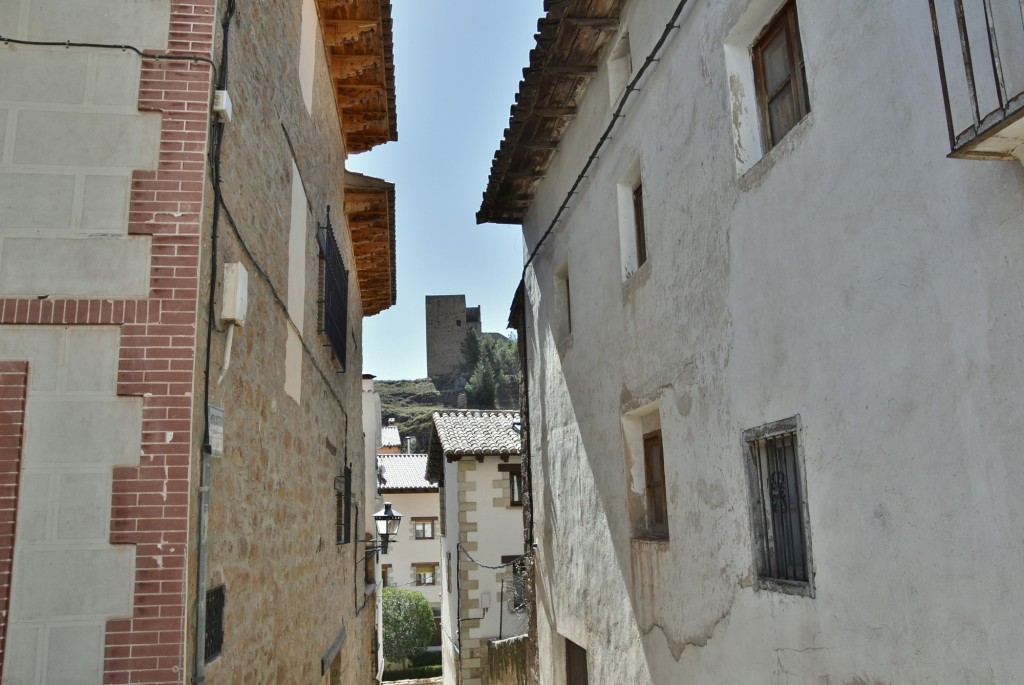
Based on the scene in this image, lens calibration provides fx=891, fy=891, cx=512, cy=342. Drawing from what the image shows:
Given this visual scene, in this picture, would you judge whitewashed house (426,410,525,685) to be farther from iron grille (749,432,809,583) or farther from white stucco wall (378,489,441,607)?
white stucco wall (378,489,441,607)

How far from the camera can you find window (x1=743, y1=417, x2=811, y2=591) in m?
4.80

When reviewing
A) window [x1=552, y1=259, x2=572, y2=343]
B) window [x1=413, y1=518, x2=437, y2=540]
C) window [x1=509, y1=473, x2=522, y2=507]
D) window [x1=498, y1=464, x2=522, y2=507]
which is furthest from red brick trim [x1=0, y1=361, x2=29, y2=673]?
window [x1=413, y1=518, x2=437, y2=540]

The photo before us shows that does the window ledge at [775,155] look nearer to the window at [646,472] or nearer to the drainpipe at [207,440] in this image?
the window at [646,472]

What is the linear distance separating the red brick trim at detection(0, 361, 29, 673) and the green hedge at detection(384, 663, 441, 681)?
28701 mm

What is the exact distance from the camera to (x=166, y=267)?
14.4 feet

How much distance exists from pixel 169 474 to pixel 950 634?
11.4 feet

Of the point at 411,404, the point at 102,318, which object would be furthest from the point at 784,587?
the point at 411,404

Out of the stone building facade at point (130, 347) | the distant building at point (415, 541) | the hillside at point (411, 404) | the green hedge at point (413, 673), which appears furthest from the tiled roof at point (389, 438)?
the stone building facade at point (130, 347)

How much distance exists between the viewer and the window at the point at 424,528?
121 ft

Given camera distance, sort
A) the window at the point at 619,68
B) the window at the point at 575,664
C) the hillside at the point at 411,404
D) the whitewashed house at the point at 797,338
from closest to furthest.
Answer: the whitewashed house at the point at 797,338
the window at the point at 619,68
the window at the point at 575,664
the hillside at the point at 411,404

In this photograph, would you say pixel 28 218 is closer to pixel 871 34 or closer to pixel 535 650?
pixel 871 34

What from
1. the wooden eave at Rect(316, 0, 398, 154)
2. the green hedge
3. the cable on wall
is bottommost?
the green hedge

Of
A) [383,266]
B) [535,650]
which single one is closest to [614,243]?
[535,650]

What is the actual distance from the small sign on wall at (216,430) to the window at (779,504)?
9.80 feet
